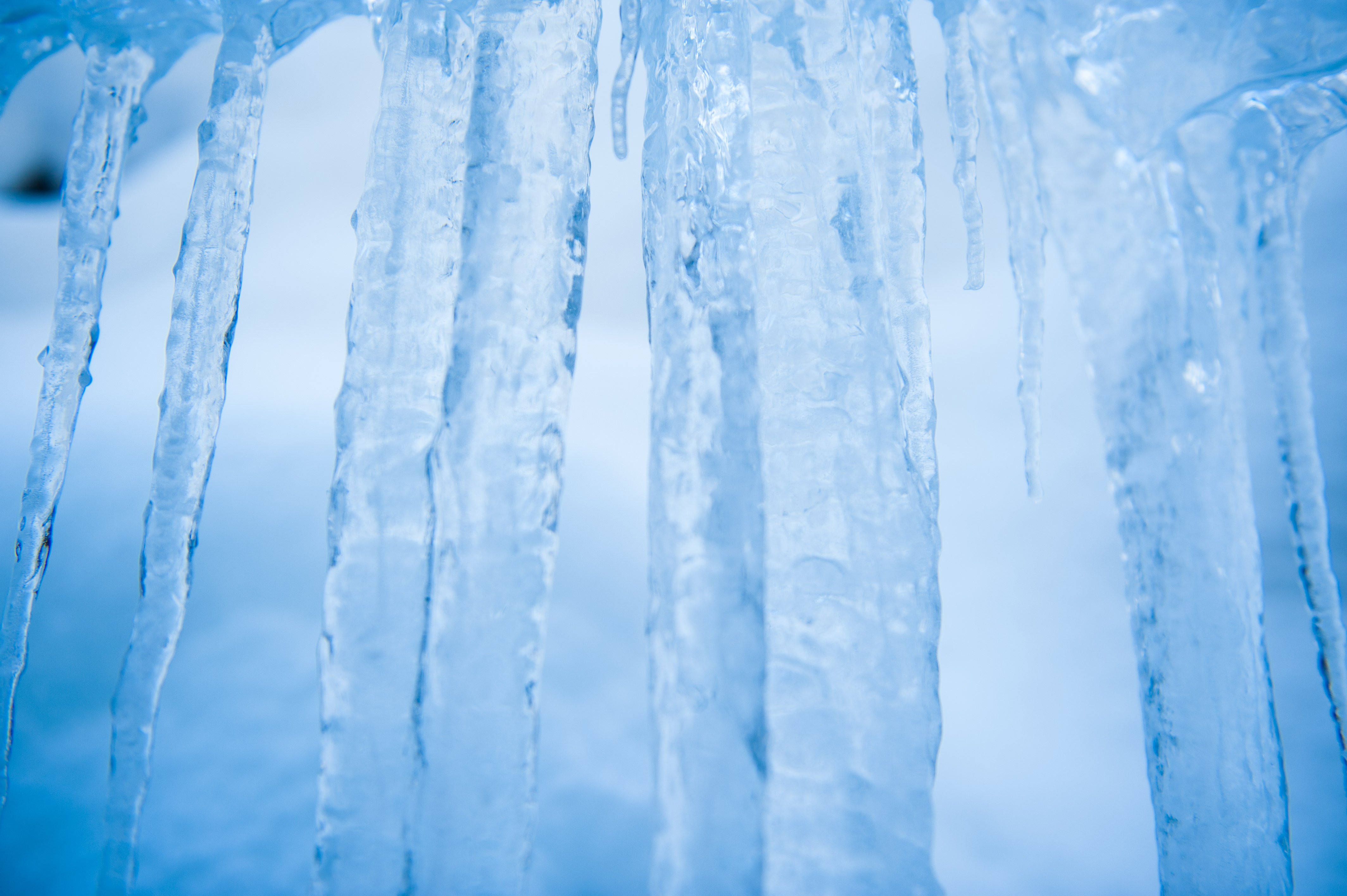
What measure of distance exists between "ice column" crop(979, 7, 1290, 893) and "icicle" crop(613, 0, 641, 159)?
62cm

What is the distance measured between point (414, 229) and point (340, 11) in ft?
2.48

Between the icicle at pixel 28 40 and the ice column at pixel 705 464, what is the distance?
1.40m

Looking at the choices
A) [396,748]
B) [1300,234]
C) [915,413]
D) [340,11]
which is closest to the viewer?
[396,748]

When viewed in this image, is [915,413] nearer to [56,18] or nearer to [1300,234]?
[1300,234]

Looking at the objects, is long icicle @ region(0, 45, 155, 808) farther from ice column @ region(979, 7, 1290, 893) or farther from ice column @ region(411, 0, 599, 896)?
ice column @ region(979, 7, 1290, 893)

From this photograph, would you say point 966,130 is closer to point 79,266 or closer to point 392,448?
point 392,448

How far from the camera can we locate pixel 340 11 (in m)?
1.26

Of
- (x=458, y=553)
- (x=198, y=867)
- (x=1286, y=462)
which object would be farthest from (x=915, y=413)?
(x=198, y=867)

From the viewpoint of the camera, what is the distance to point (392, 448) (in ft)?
2.68

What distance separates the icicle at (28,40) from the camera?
4.13 feet

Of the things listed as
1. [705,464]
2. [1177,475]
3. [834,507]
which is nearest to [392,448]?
[705,464]

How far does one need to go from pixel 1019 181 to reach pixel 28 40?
2.02 meters

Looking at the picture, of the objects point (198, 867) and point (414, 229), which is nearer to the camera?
point (414, 229)

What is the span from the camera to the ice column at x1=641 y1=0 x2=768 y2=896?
626mm
